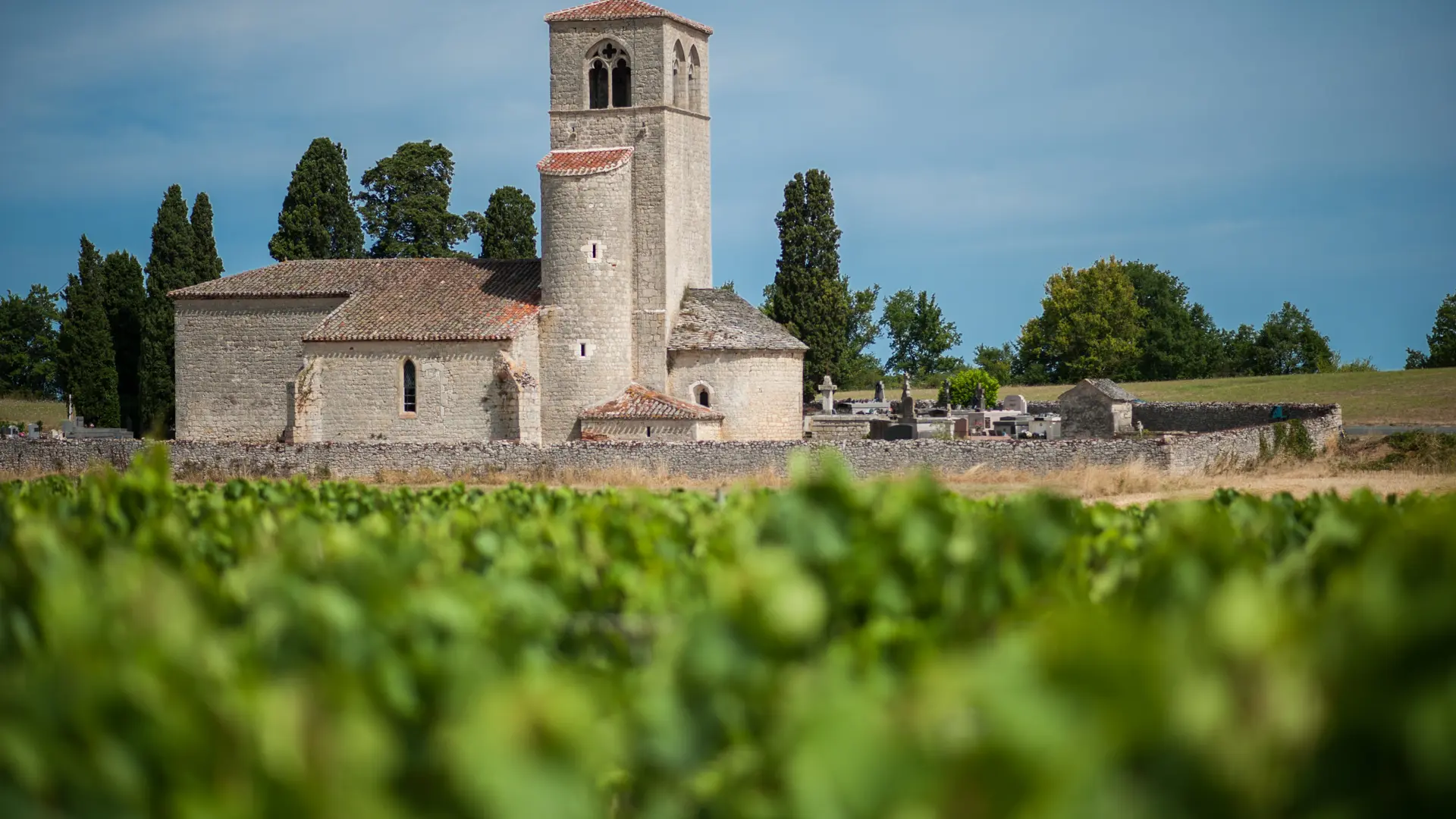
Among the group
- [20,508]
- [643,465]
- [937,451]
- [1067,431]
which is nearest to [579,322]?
[643,465]

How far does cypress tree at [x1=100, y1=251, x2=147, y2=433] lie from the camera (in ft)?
172

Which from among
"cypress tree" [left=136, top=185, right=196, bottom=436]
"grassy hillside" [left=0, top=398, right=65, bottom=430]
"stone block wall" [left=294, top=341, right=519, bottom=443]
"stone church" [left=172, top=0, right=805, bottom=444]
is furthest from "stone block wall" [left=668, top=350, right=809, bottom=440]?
"grassy hillside" [left=0, top=398, right=65, bottom=430]

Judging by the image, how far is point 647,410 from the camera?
34.1m

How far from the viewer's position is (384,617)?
4.47 m

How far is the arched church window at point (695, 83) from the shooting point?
38.8m

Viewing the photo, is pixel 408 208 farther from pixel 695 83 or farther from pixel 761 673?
pixel 761 673

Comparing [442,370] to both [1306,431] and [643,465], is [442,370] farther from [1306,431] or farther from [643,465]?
[1306,431]

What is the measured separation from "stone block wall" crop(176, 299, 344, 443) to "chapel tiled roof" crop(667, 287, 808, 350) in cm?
1068

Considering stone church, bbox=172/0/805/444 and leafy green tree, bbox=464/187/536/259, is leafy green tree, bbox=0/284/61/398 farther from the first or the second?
stone church, bbox=172/0/805/444

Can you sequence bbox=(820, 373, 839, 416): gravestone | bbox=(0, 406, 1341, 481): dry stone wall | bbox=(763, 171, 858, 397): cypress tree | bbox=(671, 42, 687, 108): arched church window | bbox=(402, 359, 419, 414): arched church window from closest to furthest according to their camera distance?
1. bbox=(0, 406, 1341, 481): dry stone wall
2. bbox=(402, 359, 419, 414): arched church window
3. bbox=(671, 42, 687, 108): arched church window
4. bbox=(820, 373, 839, 416): gravestone
5. bbox=(763, 171, 858, 397): cypress tree

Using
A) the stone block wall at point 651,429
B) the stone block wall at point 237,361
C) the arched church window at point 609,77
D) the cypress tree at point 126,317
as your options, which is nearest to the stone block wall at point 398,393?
the stone block wall at point 651,429

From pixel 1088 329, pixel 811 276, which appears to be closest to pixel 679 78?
pixel 811 276

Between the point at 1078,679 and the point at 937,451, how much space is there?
25644mm

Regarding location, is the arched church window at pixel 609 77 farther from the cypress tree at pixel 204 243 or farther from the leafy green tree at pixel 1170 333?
the leafy green tree at pixel 1170 333
